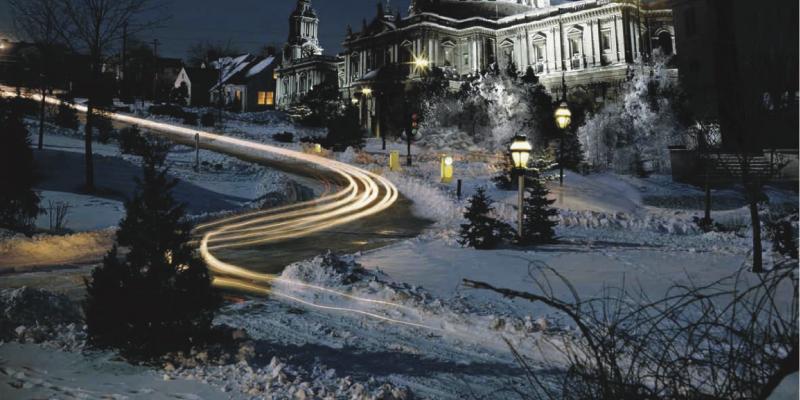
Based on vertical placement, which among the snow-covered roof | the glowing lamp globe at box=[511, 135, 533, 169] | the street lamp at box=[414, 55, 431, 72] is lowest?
the glowing lamp globe at box=[511, 135, 533, 169]

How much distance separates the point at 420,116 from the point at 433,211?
33.4m

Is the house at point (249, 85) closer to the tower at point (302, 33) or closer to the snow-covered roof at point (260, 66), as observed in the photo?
the snow-covered roof at point (260, 66)

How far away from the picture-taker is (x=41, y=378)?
5.52m

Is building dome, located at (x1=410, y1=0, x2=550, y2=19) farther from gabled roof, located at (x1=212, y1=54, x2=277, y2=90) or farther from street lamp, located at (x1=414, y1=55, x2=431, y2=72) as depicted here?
gabled roof, located at (x1=212, y1=54, x2=277, y2=90)

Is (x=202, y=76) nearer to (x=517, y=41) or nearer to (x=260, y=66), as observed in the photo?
(x=260, y=66)

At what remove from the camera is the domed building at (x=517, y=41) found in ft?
202

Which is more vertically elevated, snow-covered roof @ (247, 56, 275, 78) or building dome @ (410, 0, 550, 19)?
building dome @ (410, 0, 550, 19)

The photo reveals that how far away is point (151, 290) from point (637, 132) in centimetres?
3663

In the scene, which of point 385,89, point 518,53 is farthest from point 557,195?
point 518,53

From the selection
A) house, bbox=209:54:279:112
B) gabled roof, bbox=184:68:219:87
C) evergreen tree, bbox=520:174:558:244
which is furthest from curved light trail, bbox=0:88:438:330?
gabled roof, bbox=184:68:219:87

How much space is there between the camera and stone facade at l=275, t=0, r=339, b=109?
9038 centimetres

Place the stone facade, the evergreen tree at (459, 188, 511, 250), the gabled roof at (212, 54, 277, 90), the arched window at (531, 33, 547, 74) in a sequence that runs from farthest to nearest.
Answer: the gabled roof at (212, 54, 277, 90), the stone facade, the arched window at (531, 33, 547, 74), the evergreen tree at (459, 188, 511, 250)

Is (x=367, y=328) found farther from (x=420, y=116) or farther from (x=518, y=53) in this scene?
(x=518, y=53)

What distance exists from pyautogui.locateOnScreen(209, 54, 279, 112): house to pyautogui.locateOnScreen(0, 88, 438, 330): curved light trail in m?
50.8
